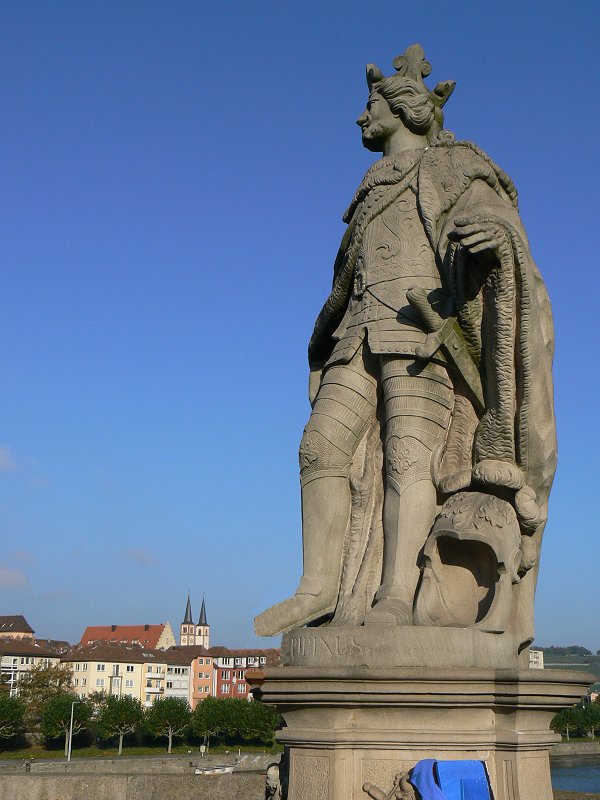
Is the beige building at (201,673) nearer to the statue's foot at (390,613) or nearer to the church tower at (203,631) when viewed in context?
the church tower at (203,631)

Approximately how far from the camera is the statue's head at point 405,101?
23.3 ft

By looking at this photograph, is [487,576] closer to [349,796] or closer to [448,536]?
[448,536]

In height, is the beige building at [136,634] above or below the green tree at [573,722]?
above

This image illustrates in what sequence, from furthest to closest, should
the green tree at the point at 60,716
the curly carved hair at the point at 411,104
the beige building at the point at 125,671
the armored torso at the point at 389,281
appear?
the beige building at the point at 125,671
the green tree at the point at 60,716
the curly carved hair at the point at 411,104
the armored torso at the point at 389,281

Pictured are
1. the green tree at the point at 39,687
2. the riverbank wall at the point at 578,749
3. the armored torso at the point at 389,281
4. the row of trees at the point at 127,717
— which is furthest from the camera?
the riverbank wall at the point at 578,749

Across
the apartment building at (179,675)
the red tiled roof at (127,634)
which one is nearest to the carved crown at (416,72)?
the apartment building at (179,675)

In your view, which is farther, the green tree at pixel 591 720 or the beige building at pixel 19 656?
the beige building at pixel 19 656

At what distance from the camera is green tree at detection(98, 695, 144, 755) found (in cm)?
6312

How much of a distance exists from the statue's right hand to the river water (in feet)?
132

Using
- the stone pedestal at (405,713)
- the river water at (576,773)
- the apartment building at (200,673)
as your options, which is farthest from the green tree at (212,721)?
the stone pedestal at (405,713)

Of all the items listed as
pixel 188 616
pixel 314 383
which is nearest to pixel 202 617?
pixel 188 616

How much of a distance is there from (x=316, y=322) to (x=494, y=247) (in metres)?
2.07

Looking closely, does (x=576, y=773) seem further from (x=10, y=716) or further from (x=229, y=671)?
(x=229, y=671)

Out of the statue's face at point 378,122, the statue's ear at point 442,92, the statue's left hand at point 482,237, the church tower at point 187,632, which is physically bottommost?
the statue's left hand at point 482,237
